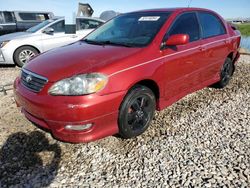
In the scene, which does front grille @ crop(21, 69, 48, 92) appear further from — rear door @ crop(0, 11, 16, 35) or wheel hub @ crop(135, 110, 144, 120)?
rear door @ crop(0, 11, 16, 35)

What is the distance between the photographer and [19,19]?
12.6m

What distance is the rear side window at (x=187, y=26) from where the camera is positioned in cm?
372

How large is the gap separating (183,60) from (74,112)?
1.89 meters

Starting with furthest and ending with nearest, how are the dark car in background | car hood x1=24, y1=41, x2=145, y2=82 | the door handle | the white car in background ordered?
the dark car in background < the white car in background < the door handle < car hood x1=24, y1=41, x2=145, y2=82

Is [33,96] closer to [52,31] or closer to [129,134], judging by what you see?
[129,134]

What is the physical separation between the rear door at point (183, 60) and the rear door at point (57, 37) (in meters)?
4.77

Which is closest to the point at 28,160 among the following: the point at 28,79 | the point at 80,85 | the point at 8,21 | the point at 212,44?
the point at 28,79

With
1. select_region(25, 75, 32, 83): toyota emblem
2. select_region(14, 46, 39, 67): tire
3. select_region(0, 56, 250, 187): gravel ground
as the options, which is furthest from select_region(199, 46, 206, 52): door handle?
select_region(14, 46, 39, 67): tire

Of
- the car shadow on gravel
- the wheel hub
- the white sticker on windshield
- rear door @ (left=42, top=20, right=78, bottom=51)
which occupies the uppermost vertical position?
the white sticker on windshield

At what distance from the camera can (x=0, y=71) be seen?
7141 millimetres

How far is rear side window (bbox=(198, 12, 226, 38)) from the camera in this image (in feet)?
14.3

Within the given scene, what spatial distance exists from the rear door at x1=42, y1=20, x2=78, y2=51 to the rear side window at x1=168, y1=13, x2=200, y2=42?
4.75 metres

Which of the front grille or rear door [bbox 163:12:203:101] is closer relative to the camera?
the front grille

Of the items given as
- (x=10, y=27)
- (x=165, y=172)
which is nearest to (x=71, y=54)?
(x=165, y=172)
